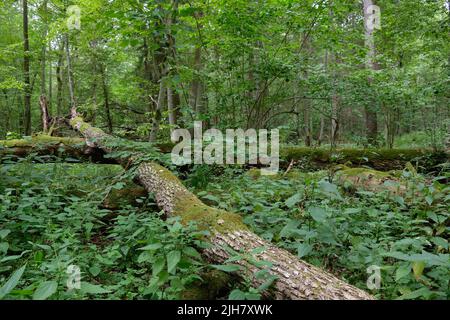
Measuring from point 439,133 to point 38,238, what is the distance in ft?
31.3

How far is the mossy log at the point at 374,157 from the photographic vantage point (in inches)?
279

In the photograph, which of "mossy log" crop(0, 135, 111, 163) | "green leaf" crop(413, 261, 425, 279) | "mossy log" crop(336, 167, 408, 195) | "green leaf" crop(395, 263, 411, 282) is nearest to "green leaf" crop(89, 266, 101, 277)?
"green leaf" crop(395, 263, 411, 282)

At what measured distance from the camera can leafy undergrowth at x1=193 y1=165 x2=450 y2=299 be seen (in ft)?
7.32

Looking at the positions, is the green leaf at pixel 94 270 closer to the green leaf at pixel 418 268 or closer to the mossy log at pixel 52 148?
the green leaf at pixel 418 268

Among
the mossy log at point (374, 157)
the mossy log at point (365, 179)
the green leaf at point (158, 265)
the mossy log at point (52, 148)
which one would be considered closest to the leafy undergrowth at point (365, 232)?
the mossy log at point (365, 179)

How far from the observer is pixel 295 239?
3207mm

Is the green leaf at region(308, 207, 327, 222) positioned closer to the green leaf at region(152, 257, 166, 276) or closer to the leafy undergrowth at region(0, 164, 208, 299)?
the leafy undergrowth at region(0, 164, 208, 299)

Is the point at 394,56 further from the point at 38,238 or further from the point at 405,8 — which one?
the point at 38,238

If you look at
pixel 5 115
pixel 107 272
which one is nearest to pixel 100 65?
pixel 5 115

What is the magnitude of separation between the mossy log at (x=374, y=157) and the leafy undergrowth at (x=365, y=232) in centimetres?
291

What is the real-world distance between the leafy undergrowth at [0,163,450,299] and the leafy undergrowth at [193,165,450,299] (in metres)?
0.01

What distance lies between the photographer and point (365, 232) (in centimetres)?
319

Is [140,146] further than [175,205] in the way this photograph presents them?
Yes
